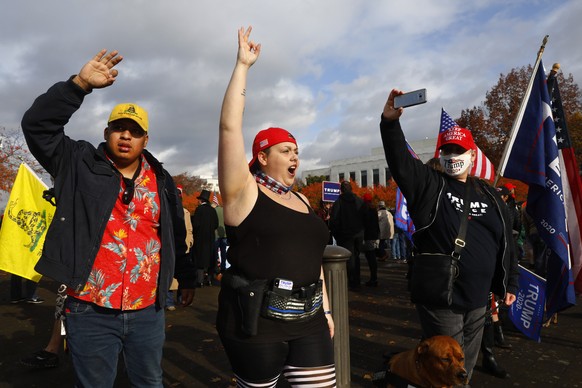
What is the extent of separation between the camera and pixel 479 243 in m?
2.75

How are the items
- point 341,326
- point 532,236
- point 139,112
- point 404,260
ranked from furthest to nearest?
point 404,260, point 532,236, point 341,326, point 139,112

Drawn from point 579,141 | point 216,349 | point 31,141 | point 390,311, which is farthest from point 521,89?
point 31,141

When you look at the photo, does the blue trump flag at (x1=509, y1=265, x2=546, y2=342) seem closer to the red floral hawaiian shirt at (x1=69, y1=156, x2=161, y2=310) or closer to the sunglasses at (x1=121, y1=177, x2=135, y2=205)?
the red floral hawaiian shirt at (x1=69, y1=156, x2=161, y2=310)

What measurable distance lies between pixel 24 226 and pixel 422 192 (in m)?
5.12

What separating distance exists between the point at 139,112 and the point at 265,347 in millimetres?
1436

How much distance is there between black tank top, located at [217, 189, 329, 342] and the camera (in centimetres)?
196

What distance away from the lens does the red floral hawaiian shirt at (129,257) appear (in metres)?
2.11

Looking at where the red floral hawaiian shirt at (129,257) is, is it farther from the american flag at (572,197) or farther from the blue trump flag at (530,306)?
the american flag at (572,197)

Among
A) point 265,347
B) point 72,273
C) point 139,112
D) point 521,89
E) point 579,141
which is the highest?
point 521,89

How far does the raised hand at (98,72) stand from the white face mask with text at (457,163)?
220 centimetres

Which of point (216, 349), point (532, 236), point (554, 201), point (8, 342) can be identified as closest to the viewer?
point (554, 201)

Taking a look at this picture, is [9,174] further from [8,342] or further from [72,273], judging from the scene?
[72,273]

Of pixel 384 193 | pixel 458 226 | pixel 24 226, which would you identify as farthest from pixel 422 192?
pixel 384 193

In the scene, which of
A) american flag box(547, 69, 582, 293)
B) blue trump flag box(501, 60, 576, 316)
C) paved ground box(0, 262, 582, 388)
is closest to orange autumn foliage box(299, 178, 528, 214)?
paved ground box(0, 262, 582, 388)
